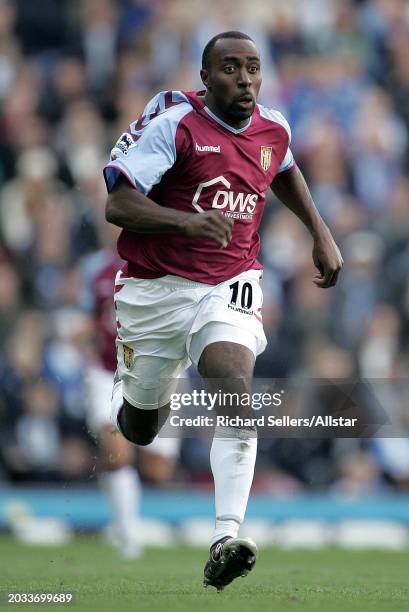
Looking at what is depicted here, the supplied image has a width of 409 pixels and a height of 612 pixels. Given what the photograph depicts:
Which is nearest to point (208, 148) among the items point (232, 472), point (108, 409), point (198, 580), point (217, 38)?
point (217, 38)

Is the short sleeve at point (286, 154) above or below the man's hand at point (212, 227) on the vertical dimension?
above

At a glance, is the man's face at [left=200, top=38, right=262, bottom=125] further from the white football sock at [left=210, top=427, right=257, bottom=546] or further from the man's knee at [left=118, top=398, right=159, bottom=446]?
the man's knee at [left=118, top=398, right=159, bottom=446]

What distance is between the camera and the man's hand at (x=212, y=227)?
19.1ft

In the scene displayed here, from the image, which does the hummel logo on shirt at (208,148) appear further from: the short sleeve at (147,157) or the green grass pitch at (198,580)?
the green grass pitch at (198,580)

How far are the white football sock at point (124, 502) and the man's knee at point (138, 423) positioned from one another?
280cm

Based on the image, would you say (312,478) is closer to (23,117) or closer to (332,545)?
Answer: (332,545)

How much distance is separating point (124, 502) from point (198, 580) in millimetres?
2866

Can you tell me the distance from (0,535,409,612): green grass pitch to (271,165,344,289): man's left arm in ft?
5.38

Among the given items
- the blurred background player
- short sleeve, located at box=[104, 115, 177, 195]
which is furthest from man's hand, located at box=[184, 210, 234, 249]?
the blurred background player

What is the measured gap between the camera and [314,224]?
7.09 metres

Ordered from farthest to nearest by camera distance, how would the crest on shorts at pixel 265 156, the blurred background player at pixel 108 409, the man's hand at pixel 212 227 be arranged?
1. the blurred background player at pixel 108 409
2. the crest on shorts at pixel 265 156
3. the man's hand at pixel 212 227

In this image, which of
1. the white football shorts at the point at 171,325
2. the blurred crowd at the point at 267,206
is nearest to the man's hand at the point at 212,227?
the white football shorts at the point at 171,325

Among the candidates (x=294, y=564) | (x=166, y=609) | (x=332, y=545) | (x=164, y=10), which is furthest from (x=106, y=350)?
(x=164, y=10)

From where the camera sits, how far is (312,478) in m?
12.0
